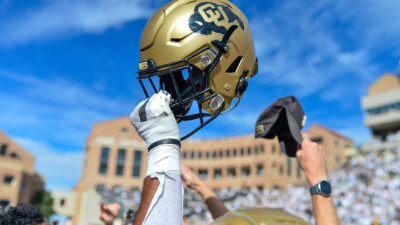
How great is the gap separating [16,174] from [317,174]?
4357 centimetres

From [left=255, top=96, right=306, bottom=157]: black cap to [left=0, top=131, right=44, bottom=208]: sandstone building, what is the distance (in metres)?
39.7

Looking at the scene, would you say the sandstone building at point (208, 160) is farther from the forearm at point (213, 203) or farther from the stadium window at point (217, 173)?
the forearm at point (213, 203)

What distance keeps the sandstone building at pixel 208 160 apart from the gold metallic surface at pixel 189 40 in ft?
162

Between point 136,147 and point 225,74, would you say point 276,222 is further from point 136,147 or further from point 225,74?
point 136,147

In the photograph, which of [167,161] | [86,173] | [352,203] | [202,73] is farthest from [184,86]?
[86,173]

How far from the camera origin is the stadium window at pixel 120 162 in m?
52.7

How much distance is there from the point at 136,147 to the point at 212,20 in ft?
176

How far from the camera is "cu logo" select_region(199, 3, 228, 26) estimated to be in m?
1.77

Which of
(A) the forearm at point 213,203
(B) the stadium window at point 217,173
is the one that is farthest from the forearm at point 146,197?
(B) the stadium window at point 217,173

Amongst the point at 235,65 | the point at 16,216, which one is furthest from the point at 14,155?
the point at 235,65

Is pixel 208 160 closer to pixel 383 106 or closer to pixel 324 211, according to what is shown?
pixel 383 106

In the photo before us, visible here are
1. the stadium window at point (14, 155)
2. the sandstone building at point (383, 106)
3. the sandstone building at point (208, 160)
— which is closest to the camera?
the stadium window at point (14, 155)

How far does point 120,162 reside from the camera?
5312 centimetres

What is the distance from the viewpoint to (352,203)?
16875mm
